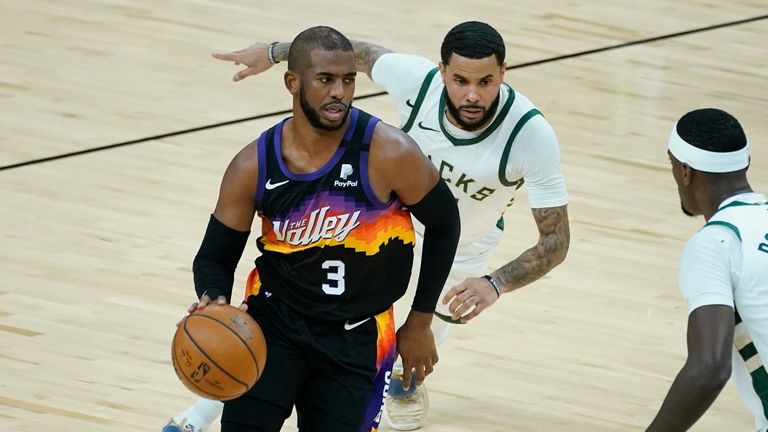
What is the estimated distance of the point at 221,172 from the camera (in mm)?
9570

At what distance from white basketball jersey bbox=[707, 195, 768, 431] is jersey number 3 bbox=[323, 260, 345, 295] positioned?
4.10 feet

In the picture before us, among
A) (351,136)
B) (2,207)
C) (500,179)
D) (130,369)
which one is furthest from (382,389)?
(2,207)

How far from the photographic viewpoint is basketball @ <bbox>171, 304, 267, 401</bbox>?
15.0ft

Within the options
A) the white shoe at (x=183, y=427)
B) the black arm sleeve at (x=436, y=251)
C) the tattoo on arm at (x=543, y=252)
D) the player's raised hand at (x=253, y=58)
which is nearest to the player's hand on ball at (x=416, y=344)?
the black arm sleeve at (x=436, y=251)

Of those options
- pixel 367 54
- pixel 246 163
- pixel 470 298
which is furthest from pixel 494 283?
pixel 367 54

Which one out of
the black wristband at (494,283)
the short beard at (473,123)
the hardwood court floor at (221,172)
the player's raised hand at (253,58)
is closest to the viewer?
the black wristband at (494,283)

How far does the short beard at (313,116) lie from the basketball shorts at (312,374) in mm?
600

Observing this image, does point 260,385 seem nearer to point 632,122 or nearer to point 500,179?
point 500,179

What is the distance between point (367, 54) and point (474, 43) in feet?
2.96

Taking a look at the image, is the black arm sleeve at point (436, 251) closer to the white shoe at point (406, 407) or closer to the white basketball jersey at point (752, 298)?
the white basketball jersey at point (752, 298)

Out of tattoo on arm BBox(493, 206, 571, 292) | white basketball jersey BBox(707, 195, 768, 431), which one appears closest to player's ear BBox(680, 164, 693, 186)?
white basketball jersey BBox(707, 195, 768, 431)

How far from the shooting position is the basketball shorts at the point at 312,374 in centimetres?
482

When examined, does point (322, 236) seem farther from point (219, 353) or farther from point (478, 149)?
point (478, 149)

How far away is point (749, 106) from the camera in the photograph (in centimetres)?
1185
